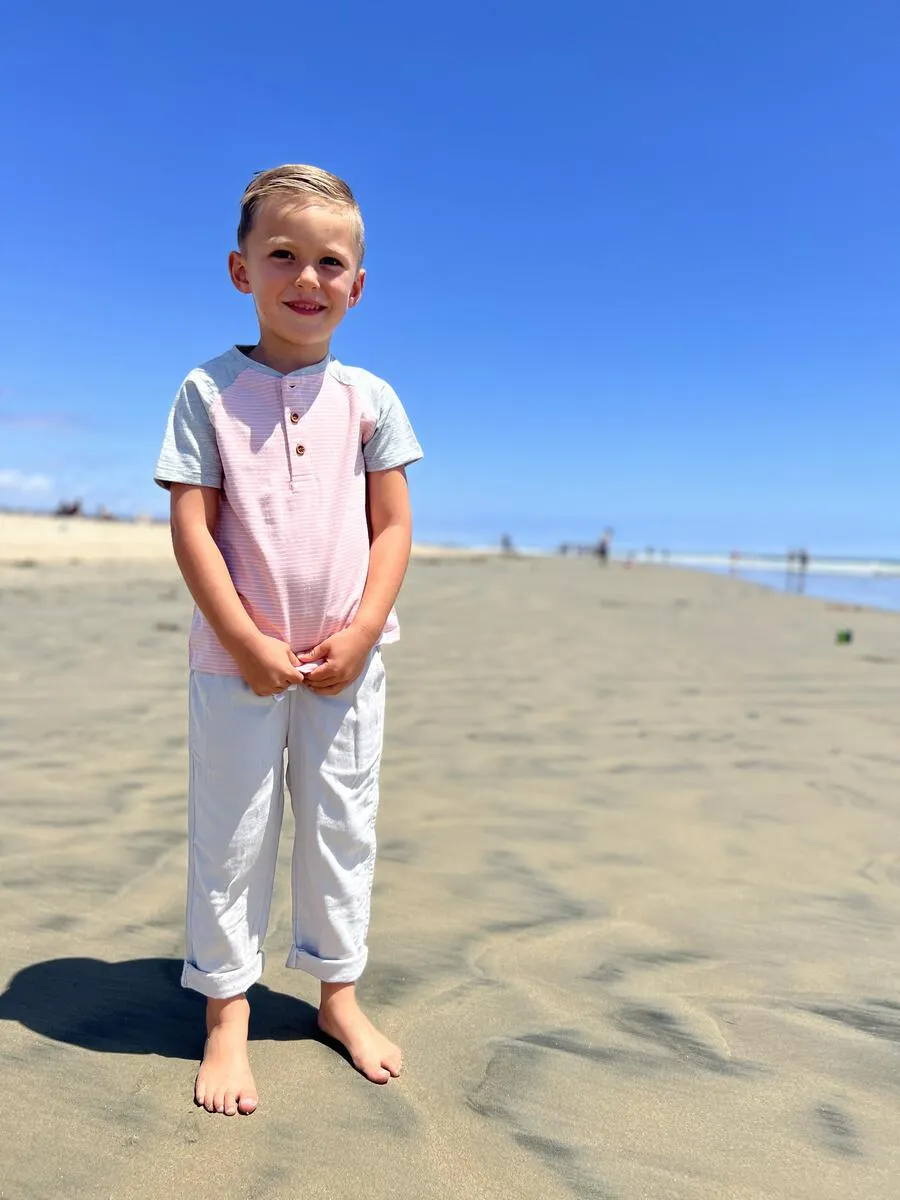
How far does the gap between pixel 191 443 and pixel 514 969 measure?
1.62 m

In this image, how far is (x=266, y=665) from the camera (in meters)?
1.80

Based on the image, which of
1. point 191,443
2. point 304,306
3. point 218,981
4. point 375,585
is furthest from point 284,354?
point 218,981

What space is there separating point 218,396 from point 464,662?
558 cm

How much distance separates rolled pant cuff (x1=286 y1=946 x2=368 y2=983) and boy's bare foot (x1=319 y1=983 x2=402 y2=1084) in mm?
38

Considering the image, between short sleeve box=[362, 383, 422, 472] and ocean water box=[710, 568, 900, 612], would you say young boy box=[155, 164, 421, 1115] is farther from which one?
ocean water box=[710, 568, 900, 612]

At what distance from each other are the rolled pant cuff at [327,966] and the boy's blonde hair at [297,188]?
5.23ft

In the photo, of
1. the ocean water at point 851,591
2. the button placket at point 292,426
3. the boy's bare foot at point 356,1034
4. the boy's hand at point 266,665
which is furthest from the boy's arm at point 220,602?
the ocean water at point 851,591

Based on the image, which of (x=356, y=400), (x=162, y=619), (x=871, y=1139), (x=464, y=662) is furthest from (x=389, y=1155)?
(x=162, y=619)

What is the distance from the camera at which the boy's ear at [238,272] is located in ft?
6.49

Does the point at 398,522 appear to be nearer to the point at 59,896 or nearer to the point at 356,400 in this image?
the point at 356,400

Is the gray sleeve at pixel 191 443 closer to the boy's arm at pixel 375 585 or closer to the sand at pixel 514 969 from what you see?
the boy's arm at pixel 375 585

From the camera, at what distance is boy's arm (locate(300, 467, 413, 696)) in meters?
1.87

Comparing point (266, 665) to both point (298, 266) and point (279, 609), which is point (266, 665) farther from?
point (298, 266)

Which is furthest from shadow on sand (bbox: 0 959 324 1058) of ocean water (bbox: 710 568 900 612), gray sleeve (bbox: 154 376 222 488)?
ocean water (bbox: 710 568 900 612)
